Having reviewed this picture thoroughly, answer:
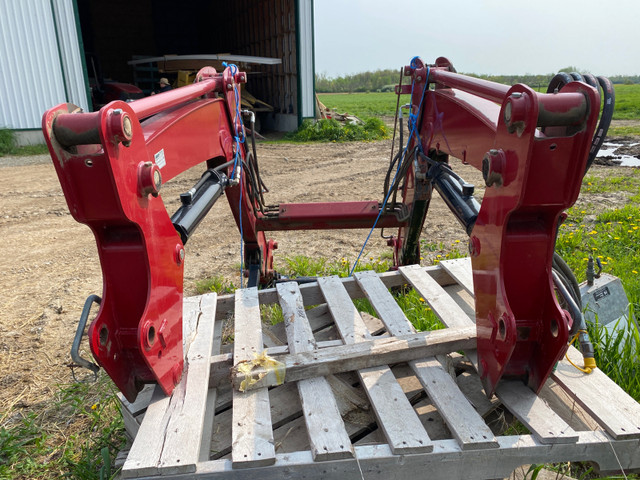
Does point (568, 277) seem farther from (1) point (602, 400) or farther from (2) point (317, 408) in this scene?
(2) point (317, 408)

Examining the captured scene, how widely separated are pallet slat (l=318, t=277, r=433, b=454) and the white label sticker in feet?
3.62

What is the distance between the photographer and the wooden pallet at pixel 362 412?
1582 mm

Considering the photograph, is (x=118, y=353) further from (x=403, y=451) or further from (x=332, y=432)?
(x=403, y=451)

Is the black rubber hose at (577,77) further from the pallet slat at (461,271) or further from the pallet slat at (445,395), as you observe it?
the pallet slat at (461,271)

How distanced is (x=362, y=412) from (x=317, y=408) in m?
0.28

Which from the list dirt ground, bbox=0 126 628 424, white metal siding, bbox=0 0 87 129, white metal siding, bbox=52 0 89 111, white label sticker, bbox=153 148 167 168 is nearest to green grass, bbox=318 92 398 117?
white metal siding, bbox=52 0 89 111

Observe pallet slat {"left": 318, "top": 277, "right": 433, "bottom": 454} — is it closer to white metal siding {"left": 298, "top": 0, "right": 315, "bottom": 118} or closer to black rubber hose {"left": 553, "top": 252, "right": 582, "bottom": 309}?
black rubber hose {"left": 553, "top": 252, "right": 582, "bottom": 309}

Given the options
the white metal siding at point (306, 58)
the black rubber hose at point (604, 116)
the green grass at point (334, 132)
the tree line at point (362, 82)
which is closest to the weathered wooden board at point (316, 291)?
the black rubber hose at point (604, 116)

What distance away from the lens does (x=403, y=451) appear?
1.58 m

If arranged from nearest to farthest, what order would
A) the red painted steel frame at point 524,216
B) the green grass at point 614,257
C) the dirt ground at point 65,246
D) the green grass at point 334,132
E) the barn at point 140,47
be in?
the red painted steel frame at point 524,216 < the green grass at point 614,257 < the dirt ground at point 65,246 < the barn at point 140,47 < the green grass at point 334,132

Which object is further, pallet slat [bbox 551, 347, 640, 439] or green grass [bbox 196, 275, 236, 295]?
green grass [bbox 196, 275, 236, 295]

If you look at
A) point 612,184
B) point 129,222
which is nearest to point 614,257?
point 612,184

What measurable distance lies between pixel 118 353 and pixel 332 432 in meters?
0.80

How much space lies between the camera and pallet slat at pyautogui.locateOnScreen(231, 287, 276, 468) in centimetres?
156
